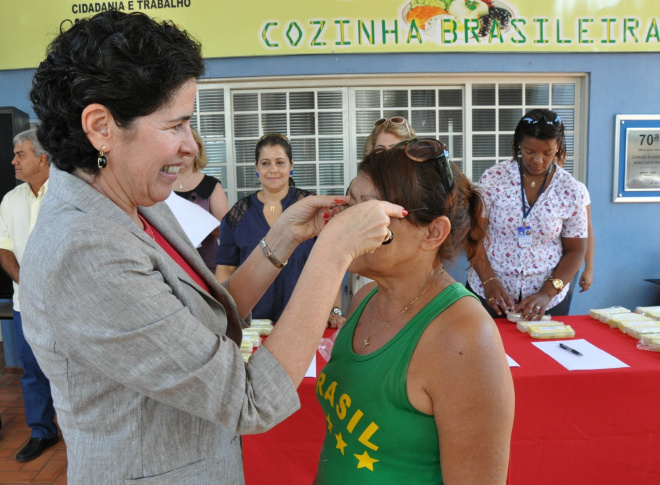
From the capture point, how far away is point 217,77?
4793 mm

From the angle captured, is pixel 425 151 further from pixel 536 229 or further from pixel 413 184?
pixel 536 229

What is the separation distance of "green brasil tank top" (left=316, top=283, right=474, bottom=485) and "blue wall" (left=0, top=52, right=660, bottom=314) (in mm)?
3416

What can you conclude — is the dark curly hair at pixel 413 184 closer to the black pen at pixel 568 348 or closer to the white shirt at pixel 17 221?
the black pen at pixel 568 348

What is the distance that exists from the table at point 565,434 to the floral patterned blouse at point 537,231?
0.93 m

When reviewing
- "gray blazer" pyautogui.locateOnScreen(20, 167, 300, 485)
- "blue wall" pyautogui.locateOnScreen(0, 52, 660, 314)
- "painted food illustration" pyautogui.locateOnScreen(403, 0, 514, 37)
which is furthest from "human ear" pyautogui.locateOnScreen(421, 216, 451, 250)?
"painted food illustration" pyautogui.locateOnScreen(403, 0, 514, 37)

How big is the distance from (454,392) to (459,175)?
65 cm

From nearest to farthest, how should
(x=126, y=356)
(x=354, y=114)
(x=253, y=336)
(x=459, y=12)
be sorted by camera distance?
(x=126, y=356) < (x=253, y=336) < (x=459, y=12) < (x=354, y=114)

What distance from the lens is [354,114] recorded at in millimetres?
4988

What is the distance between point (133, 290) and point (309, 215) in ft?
2.54

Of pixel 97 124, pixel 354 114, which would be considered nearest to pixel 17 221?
pixel 354 114

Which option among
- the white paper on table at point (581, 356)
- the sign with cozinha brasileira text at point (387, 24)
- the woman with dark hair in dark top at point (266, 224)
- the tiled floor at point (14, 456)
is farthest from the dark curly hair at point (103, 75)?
the sign with cozinha brasileira text at point (387, 24)

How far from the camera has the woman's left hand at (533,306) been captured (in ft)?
8.68

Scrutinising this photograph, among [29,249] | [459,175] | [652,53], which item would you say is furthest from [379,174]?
[652,53]

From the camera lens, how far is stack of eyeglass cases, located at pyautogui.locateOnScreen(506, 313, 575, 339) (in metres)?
2.38
